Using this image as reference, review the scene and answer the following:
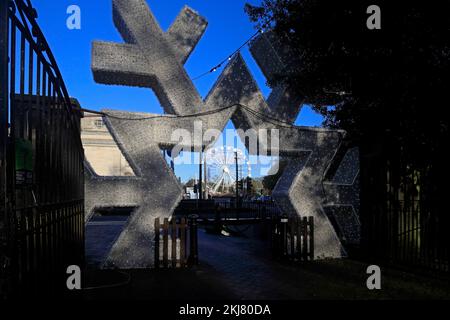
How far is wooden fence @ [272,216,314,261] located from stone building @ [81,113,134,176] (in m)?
36.0

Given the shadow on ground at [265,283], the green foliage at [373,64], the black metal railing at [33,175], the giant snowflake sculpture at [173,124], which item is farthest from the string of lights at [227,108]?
the shadow on ground at [265,283]

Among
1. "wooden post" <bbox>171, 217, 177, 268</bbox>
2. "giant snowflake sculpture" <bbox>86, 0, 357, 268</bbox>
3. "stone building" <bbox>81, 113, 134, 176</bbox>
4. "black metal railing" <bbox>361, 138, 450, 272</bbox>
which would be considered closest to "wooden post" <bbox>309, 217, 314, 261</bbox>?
"giant snowflake sculpture" <bbox>86, 0, 357, 268</bbox>

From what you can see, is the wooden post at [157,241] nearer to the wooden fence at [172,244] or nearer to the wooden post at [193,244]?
the wooden fence at [172,244]

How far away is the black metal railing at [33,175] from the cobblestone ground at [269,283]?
5.12ft

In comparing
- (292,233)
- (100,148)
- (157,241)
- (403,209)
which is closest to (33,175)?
(157,241)

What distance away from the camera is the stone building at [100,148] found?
141 feet

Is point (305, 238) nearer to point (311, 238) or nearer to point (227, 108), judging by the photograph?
point (311, 238)

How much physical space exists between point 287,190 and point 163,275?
3656 millimetres

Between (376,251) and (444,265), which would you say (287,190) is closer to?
(376,251)

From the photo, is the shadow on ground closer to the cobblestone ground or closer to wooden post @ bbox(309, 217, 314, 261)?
the cobblestone ground

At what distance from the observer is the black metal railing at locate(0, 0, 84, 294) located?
2762mm

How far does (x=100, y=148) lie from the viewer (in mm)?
43375
